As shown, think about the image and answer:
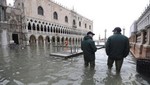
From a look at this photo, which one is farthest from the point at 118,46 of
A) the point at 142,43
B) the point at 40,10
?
the point at 40,10

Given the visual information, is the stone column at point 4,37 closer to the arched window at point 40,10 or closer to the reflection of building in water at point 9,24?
the reflection of building in water at point 9,24

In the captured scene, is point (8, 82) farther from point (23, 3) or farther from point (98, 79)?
point (23, 3)

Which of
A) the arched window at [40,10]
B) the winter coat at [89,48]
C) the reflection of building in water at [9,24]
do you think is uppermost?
the arched window at [40,10]

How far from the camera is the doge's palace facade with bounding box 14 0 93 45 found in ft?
109

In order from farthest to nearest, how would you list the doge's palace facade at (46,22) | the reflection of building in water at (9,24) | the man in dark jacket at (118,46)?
the doge's palace facade at (46,22) → the reflection of building in water at (9,24) → the man in dark jacket at (118,46)

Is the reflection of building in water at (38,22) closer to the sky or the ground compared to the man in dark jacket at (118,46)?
closer to the sky

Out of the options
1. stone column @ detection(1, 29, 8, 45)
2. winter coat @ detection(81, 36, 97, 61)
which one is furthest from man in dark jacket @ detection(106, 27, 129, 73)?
stone column @ detection(1, 29, 8, 45)

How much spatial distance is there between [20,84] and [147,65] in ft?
14.8

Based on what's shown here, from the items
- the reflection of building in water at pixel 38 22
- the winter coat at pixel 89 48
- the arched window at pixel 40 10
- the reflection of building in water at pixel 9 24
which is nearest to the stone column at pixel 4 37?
the reflection of building in water at pixel 9 24

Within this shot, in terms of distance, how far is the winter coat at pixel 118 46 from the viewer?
4.38 metres

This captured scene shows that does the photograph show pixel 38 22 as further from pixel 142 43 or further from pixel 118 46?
pixel 118 46

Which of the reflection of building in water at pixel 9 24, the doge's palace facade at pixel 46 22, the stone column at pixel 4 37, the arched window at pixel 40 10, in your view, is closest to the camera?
the stone column at pixel 4 37

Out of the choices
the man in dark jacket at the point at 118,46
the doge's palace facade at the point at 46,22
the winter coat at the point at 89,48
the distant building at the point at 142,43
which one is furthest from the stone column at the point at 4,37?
the man in dark jacket at the point at 118,46

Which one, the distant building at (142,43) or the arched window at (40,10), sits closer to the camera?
the distant building at (142,43)
